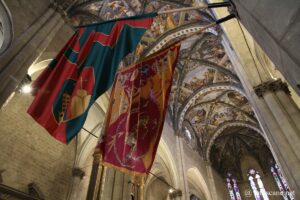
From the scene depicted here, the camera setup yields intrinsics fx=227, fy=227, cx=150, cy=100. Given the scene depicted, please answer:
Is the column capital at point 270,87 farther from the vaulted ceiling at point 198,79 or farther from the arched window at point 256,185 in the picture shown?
the arched window at point 256,185

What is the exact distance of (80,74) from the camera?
3.29 m

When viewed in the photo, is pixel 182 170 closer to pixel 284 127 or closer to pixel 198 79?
pixel 198 79

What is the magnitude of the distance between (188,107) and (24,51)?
1070 cm

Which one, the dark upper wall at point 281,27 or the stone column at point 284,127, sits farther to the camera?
the stone column at point 284,127

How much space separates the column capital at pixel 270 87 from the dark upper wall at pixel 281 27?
4.09 m

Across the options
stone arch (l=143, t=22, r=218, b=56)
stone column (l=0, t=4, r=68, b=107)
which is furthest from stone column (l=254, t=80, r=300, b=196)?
stone arch (l=143, t=22, r=218, b=56)

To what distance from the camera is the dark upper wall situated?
55.8 inches

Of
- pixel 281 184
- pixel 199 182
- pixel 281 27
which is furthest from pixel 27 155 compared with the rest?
pixel 281 184

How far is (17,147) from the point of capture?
7.60m

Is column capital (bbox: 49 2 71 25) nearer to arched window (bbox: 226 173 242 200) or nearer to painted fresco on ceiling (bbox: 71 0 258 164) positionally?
painted fresco on ceiling (bbox: 71 0 258 164)

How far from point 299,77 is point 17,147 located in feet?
27.3

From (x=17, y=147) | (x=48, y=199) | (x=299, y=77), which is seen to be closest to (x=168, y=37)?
(x=17, y=147)

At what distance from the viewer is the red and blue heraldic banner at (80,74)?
2.78 meters

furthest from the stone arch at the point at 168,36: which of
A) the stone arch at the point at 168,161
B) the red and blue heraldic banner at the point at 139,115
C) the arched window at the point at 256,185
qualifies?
the arched window at the point at 256,185
